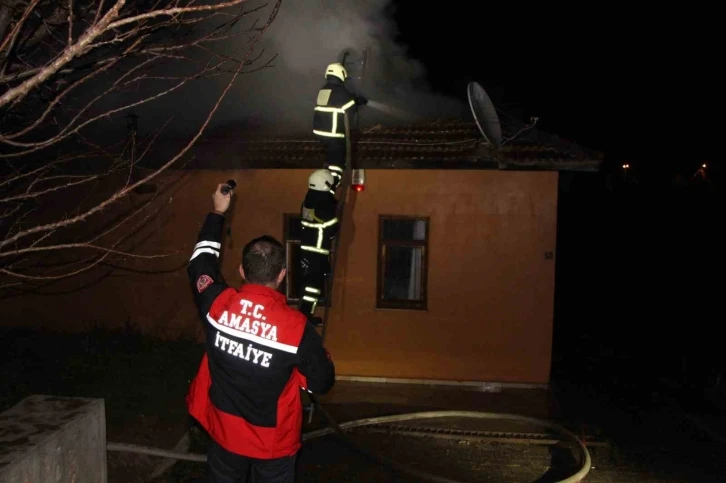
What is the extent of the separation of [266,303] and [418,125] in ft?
22.3

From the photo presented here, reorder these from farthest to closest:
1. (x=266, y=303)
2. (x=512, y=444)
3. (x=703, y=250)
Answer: (x=703, y=250) < (x=512, y=444) < (x=266, y=303)

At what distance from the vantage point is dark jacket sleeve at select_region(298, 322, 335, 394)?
9.45 ft

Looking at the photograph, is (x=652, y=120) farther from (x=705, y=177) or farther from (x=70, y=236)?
(x=70, y=236)

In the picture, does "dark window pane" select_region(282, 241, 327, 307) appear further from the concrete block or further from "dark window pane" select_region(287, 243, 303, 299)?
the concrete block

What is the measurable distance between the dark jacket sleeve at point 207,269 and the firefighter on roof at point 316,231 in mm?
2515

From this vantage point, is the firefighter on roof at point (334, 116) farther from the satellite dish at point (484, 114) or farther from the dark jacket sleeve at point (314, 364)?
the dark jacket sleeve at point (314, 364)

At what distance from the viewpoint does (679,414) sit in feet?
24.4

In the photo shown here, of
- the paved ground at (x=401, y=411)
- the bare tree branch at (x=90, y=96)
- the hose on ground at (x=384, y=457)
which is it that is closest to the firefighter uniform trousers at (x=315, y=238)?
the hose on ground at (x=384, y=457)

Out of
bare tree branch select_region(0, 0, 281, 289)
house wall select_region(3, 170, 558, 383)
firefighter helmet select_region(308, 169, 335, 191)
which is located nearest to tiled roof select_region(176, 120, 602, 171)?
house wall select_region(3, 170, 558, 383)

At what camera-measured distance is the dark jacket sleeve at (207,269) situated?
3.08m

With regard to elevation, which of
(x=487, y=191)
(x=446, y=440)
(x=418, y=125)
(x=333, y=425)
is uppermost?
(x=418, y=125)

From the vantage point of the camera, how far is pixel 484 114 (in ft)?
24.6

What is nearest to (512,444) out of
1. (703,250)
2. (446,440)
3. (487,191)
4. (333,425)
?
(446,440)

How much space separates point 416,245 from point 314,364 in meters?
5.48
